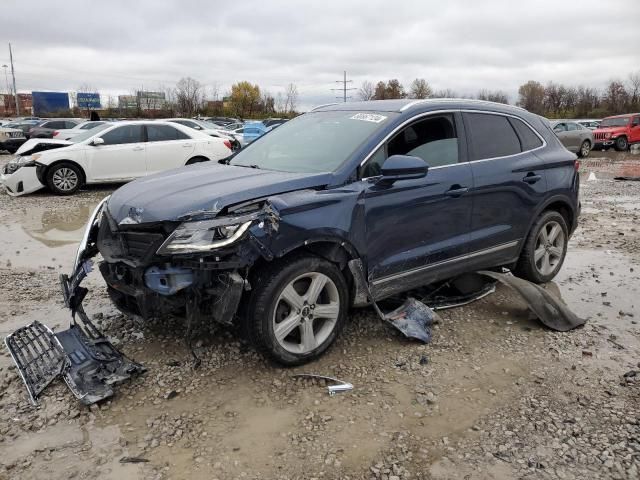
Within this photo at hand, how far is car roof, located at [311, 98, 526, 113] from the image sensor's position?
4254 mm

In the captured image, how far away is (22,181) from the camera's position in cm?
1104

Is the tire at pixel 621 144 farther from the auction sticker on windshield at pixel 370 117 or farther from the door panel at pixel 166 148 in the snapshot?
the auction sticker on windshield at pixel 370 117

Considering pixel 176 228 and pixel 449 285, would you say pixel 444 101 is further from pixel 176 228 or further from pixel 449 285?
pixel 176 228

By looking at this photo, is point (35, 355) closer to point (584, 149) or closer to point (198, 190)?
point (198, 190)

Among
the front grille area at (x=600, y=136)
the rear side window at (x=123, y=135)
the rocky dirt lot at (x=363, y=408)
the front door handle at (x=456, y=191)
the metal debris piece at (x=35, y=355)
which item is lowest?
the rocky dirt lot at (x=363, y=408)

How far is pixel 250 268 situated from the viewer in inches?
130

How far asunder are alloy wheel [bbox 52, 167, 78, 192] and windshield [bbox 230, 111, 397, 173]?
7.87m

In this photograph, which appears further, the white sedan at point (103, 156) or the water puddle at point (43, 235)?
A: the white sedan at point (103, 156)

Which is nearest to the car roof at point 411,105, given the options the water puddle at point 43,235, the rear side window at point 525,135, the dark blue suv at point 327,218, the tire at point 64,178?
the dark blue suv at point 327,218

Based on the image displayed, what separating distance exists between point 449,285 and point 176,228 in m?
2.85

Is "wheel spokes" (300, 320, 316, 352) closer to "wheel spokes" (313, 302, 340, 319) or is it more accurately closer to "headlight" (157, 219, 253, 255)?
"wheel spokes" (313, 302, 340, 319)

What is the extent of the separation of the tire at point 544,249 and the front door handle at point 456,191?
4.04ft

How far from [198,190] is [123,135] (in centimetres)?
913

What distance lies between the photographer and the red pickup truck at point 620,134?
25134mm
